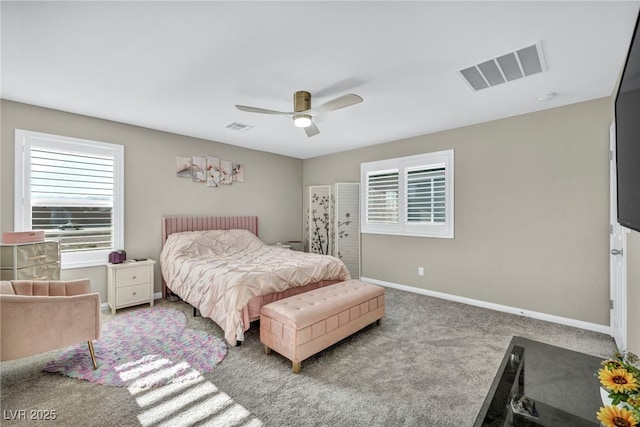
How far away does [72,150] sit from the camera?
12.1 feet

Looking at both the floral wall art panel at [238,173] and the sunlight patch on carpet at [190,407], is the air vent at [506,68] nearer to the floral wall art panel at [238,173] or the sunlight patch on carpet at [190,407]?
the sunlight patch on carpet at [190,407]

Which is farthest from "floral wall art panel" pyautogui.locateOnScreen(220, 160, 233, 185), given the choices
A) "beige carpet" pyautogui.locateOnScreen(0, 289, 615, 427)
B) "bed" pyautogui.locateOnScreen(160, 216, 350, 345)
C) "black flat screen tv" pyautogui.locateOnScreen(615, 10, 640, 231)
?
"black flat screen tv" pyautogui.locateOnScreen(615, 10, 640, 231)

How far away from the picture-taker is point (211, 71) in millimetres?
2590

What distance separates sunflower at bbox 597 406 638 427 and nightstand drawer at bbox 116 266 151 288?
4417 millimetres

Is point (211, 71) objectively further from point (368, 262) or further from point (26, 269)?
point (368, 262)

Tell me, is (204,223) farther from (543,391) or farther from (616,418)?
(616,418)

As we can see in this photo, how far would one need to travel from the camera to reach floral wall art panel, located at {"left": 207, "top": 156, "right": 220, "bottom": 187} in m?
4.94

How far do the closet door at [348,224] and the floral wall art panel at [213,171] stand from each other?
2.20 metres

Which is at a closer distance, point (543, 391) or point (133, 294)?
point (543, 391)

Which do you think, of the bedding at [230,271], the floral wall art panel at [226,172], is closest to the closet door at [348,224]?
the bedding at [230,271]

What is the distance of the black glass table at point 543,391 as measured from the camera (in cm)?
128

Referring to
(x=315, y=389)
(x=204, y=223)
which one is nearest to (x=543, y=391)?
(x=315, y=389)

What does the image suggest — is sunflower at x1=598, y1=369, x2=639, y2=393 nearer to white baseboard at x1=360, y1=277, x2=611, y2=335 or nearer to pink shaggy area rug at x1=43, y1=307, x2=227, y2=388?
pink shaggy area rug at x1=43, y1=307, x2=227, y2=388

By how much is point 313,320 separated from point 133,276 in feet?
9.04
